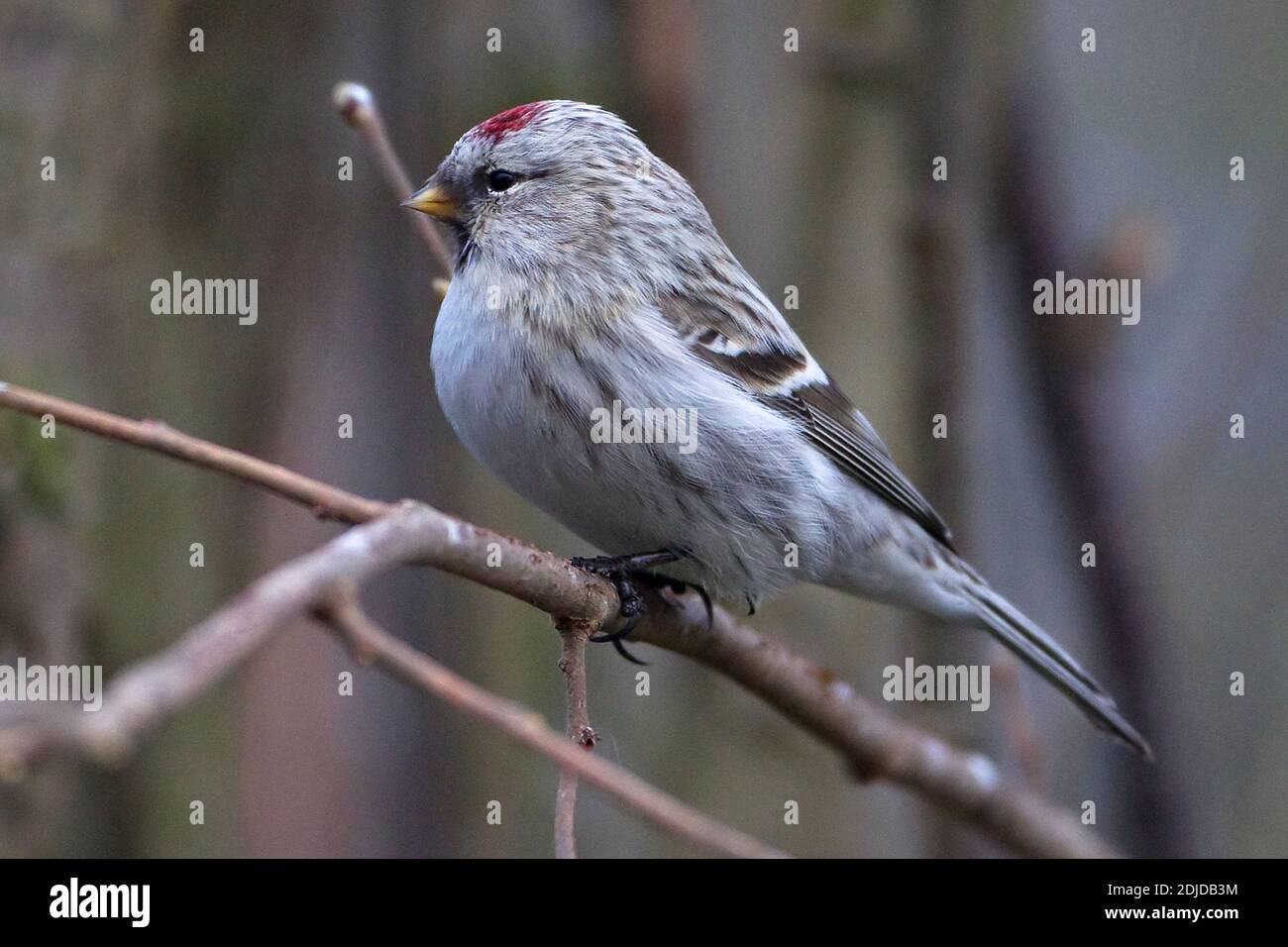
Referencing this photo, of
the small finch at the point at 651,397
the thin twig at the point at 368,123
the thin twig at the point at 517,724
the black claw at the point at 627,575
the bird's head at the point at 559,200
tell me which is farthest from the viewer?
the bird's head at the point at 559,200

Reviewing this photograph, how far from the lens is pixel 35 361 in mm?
3139

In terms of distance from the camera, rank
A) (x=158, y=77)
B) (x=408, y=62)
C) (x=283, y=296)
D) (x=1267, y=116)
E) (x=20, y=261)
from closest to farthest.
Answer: (x=20, y=261) < (x=158, y=77) < (x=283, y=296) < (x=408, y=62) < (x=1267, y=116)

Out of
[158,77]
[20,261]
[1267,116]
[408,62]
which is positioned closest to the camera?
[20,261]

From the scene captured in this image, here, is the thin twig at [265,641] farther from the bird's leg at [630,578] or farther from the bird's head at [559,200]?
the bird's head at [559,200]

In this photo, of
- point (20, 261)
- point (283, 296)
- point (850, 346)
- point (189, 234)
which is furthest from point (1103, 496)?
point (20, 261)

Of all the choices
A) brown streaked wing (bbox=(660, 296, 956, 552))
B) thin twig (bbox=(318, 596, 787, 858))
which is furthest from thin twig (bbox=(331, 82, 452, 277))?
thin twig (bbox=(318, 596, 787, 858))

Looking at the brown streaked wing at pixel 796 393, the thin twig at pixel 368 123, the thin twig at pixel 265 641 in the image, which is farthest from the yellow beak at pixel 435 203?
the thin twig at pixel 265 641

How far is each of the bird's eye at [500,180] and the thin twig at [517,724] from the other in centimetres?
215

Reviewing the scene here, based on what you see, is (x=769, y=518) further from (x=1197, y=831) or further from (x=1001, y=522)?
(x=1001, y=522)

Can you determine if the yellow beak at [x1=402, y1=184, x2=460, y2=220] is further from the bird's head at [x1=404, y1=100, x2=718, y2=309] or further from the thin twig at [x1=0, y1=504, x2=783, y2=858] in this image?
the thin twig at [x1=0, y1=504, x2=783, y2=858]

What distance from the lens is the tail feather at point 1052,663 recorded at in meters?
3.42

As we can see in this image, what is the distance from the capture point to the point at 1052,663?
349 centimetres

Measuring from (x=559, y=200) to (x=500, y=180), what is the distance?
0.15 metres

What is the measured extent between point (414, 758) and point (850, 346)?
1.74 metres
